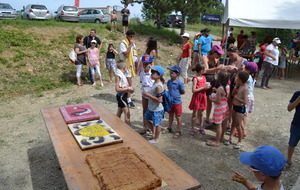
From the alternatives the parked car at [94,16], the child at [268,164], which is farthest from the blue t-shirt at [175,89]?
the parked car at [94,16]

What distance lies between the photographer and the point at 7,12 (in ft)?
44.9

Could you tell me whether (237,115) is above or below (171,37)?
below

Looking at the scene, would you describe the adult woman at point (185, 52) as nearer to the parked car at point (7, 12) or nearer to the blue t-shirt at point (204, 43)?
the blue t-shirt at point (204, 43)

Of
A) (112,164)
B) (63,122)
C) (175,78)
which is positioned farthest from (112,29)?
(112,164)

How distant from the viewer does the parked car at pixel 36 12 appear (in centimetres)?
1459

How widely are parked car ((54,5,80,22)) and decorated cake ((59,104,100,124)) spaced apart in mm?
13824

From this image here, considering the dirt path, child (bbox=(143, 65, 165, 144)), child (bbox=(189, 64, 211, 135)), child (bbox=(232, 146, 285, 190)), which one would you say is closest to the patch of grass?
the dirt path

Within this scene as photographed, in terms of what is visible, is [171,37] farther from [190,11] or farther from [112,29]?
[112,29]

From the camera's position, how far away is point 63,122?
3428 millimetres

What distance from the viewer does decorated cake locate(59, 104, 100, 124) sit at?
11.3ft

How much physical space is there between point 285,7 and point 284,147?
22.7 ft

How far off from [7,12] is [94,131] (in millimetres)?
13933

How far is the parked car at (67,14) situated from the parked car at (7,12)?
2.86 metres

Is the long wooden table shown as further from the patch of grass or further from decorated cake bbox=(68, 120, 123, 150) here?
the patch of grass
